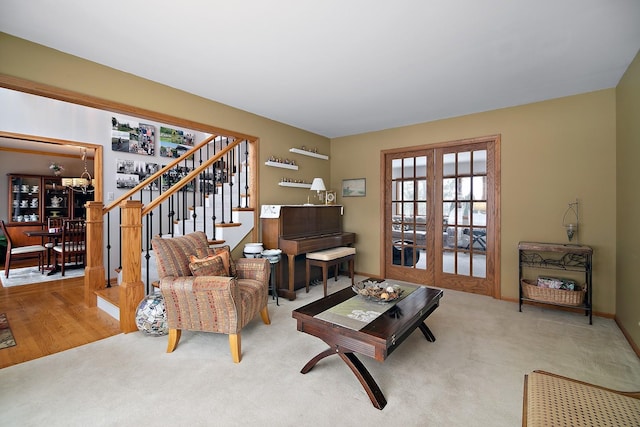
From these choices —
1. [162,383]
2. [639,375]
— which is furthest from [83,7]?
[639,375]

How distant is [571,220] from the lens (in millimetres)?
3434

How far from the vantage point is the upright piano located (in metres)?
3.94

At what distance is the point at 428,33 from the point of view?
2199mm

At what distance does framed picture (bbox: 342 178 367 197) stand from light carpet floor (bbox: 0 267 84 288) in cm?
472

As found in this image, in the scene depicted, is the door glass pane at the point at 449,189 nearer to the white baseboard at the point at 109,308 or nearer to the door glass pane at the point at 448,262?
the door glass pane at the point at 448,262

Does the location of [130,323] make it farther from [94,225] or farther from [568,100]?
[568,100]

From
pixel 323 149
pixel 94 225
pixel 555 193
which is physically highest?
pixel 323 149

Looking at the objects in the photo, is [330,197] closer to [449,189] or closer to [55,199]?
[449,189]

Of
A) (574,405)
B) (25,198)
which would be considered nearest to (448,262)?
(574,405)

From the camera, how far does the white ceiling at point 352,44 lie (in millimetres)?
1943

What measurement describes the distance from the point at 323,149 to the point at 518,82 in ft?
9.99

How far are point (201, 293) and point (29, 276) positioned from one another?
4626 millimetres

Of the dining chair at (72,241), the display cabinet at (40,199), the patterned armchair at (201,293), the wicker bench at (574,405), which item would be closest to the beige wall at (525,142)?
the patterned armchair at (201,293)

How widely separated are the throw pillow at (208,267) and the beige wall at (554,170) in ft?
11.1
